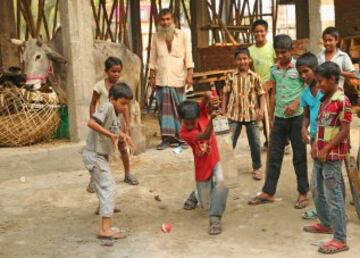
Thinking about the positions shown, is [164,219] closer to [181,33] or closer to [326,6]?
[181,33]

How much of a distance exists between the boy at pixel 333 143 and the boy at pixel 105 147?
1503 millimetres

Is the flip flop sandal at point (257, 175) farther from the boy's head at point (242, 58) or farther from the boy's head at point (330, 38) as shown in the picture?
the boy's head at point (330, 38)

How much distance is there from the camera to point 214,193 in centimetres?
489

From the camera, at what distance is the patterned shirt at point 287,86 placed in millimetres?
5426

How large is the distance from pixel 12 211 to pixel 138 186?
1.34 meters

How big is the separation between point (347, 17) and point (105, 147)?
8.62 metres

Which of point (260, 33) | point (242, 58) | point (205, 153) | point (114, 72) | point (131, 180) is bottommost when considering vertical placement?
point (131, 180)

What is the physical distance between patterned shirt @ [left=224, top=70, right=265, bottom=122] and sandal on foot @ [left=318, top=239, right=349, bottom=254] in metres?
2.25

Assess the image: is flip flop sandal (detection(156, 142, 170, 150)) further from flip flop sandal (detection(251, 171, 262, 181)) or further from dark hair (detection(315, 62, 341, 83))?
dark hair (detection(315, 62, 341, 83))

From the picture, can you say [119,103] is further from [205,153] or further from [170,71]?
[170,71]

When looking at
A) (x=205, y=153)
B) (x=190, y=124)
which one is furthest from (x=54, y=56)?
(x=205, y=153)

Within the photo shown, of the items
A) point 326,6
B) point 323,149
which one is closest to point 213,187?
point 323,149

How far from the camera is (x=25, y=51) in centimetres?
736

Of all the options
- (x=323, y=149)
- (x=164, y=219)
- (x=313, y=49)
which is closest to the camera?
(x=323, y=149)
